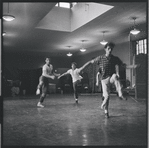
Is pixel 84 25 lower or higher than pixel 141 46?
higher

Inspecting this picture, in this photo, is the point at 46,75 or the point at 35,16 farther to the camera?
the point at 35,16

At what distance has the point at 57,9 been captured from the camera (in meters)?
9.05

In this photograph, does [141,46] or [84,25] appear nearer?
[84,25]

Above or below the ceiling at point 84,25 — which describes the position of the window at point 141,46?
below

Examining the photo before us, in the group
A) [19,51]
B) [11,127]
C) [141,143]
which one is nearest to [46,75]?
[11,127]

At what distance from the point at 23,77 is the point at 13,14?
10.9 meters

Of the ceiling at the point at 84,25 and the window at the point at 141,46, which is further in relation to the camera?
the window at the point at 141,46

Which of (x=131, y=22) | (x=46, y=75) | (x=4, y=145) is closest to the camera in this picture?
(x=4, y=145)

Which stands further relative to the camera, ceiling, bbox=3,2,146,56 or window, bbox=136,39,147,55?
window, bbox=136,39,147,55

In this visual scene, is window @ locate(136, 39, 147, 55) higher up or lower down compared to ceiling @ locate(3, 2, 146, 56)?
lower down

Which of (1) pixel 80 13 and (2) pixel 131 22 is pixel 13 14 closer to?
(1) pixel 80 13

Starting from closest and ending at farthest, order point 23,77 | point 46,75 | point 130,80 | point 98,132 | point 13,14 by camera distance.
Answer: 1. point 98,132
2. point 46,75
3. point 13,14
4. point 130,80
5. point 23,77

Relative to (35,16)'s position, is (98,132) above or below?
below

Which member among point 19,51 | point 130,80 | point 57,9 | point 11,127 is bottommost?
point 11,127
